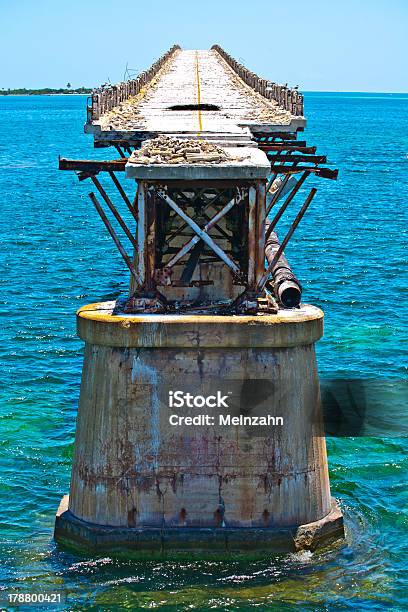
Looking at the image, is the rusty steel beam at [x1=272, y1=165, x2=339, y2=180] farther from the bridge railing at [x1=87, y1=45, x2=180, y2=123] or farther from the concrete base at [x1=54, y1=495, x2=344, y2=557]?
the bridge railing at [x1=87, y1=45, x2=180, y2=123]

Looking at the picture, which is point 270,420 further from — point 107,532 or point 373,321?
point 373,321

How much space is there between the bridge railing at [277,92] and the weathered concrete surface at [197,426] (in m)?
13.7

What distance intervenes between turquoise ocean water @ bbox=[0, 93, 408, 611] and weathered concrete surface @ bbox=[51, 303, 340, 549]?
0.88 m

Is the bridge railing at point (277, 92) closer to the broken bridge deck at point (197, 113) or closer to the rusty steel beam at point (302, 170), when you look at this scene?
the broken bridge deck at point (197, 113)

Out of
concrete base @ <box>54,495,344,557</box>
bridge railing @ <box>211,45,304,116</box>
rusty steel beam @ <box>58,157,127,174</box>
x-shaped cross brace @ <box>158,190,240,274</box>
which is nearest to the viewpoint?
concrete base @ <box>54,495,344,557</box>

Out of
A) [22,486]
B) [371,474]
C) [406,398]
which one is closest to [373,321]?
[406,398]

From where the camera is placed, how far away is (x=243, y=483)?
1795 centimetres

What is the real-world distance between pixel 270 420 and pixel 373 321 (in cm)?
1960

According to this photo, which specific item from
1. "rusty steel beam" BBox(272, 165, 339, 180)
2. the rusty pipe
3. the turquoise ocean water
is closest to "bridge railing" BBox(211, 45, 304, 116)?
the turquoise ocean water

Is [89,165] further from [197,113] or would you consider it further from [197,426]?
[197,113]

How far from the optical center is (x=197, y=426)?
59.0ft

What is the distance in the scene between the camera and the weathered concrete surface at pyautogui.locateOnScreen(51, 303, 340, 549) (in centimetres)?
1772

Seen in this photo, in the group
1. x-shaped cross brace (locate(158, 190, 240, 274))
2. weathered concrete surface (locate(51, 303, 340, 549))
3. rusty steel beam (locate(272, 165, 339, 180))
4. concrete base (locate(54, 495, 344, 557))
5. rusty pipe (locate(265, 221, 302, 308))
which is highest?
rusty steel beam (locate(272, 165, 339, 180))

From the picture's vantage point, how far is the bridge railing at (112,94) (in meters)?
28.1
